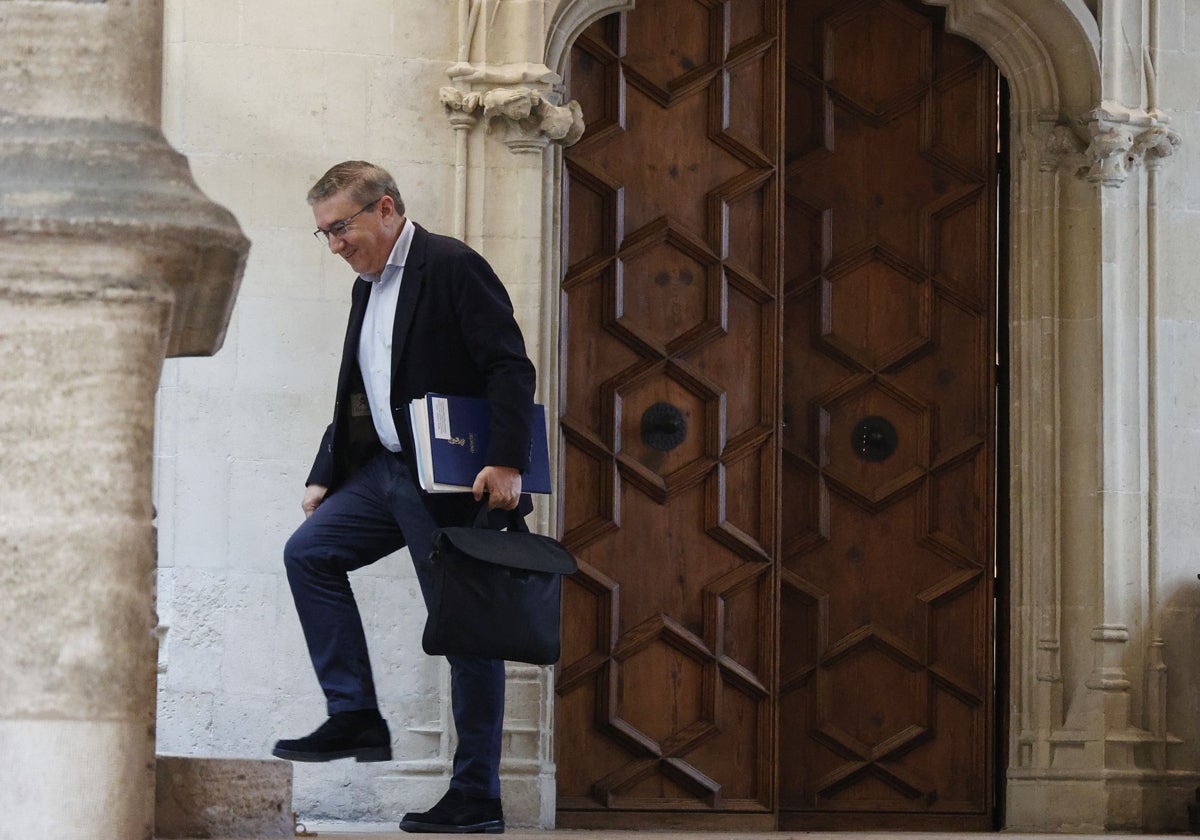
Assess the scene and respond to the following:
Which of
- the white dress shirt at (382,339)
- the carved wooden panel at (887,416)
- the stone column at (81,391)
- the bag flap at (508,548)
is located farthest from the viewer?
the carved wooden panel at (887,416)

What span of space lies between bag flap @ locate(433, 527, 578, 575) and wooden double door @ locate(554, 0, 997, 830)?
2.37 meters

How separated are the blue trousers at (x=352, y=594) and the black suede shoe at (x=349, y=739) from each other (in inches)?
1.2

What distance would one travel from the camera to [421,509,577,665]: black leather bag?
4.81m

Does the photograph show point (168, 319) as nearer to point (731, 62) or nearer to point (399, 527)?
point (399, 527)

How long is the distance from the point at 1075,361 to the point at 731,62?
66.3 inches

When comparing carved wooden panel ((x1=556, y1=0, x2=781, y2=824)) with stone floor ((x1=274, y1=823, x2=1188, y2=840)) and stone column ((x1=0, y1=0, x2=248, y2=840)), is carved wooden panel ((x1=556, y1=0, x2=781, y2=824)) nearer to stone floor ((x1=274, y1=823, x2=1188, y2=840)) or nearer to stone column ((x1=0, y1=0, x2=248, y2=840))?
stone floor ((x1=274, y1=823, x2=1188, y2=840))

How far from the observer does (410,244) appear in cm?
520

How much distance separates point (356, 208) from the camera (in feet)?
16.6

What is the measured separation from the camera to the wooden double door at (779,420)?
24.4 feet

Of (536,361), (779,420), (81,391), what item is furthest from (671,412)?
(81,391)

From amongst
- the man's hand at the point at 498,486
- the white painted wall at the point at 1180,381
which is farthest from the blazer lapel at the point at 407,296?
the white painted wall at the point at 1180,381

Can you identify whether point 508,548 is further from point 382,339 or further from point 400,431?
point 382,339

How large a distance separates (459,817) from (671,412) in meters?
2.73

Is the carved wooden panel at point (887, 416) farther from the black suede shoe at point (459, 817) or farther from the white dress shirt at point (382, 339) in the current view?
the white dress shirt at point (382, 339)
